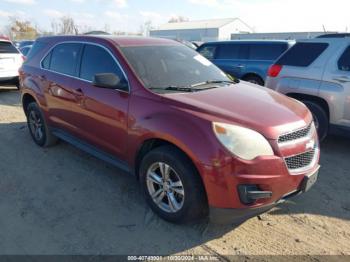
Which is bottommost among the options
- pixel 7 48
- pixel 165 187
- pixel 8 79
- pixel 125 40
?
pixel 8 79

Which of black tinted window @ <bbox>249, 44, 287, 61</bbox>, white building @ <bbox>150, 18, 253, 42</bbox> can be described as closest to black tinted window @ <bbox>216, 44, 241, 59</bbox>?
black tinted window @ <bbox>249, 44, 287, 61</bbox>

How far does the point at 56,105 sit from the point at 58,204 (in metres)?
1.68

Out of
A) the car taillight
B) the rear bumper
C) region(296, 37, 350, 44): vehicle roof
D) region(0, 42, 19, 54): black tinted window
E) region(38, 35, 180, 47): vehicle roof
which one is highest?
region(296, 37, 350, 44): vehicle roof

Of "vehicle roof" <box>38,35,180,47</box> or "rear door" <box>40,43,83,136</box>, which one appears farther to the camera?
"rear door" <box>40,43,83,136</box>

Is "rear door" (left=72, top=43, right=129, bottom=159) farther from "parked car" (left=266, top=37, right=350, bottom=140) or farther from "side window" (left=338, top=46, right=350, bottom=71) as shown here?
"side window" (left=338, top=46, right=350, bottom=71)

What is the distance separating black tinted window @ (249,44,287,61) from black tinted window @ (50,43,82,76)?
20.5ft

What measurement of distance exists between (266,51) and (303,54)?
3.75 m

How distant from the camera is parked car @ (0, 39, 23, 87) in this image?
9.97 m

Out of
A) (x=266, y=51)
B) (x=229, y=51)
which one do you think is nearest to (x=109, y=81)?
(x=266, y=51)

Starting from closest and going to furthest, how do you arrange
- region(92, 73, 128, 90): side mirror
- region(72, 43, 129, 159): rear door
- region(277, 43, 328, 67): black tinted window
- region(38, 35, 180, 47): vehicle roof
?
region(92, 73, 128, 90): side mirror
region(72, 43, 129, 159): rear door
region(38, 35, 180, 47): vehicle roof
region(277, 43, 328, 67): black tinted window

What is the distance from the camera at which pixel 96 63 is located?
4.09 m

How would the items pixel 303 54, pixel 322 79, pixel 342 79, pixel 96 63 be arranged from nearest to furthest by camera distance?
1. pixel 96 63
2. pixel 342 79
3. pixel 322 79
4. pixel 303 54

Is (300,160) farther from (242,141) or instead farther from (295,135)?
(242,141)

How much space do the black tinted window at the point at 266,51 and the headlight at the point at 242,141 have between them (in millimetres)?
7051
